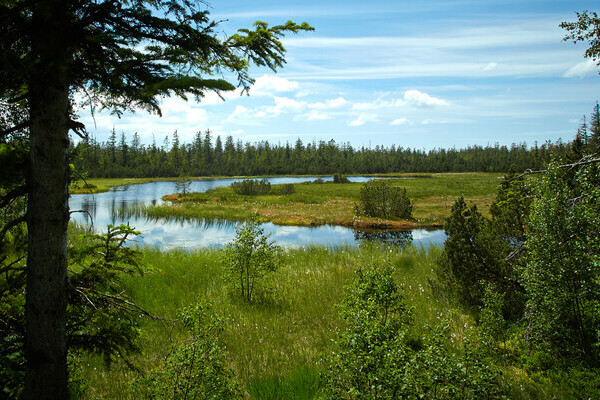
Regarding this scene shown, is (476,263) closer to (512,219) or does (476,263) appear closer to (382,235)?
(512,219)

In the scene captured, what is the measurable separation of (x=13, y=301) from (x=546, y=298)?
6.44 meters

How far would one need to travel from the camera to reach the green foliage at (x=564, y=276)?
171 inches

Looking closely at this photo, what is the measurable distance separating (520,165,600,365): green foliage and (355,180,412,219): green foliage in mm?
21210

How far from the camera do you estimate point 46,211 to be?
2793mm

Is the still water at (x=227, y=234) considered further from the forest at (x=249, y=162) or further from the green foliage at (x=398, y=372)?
the forest at (x=249, y=162)

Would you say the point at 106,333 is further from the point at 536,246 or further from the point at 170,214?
the point at 170,214

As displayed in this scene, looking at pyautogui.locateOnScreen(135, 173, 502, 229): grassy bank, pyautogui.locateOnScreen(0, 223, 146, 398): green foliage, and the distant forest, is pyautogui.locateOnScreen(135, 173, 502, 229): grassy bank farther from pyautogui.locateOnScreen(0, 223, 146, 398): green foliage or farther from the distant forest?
the distant forest

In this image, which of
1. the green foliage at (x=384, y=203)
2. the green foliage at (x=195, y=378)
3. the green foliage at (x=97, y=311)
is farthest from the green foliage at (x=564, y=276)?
the green foliage at (x=384, y=203)

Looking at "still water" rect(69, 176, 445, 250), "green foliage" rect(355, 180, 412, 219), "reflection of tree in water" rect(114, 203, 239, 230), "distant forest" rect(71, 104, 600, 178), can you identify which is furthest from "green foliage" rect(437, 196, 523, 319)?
"distant forest" rect(71, 104, 600, 178)

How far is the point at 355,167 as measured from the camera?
123 m

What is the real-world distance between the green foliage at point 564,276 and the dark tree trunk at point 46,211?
5.73 m

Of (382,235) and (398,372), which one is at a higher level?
(398,372)

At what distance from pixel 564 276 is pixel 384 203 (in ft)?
72.6

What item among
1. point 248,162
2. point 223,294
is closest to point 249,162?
point 248,162
